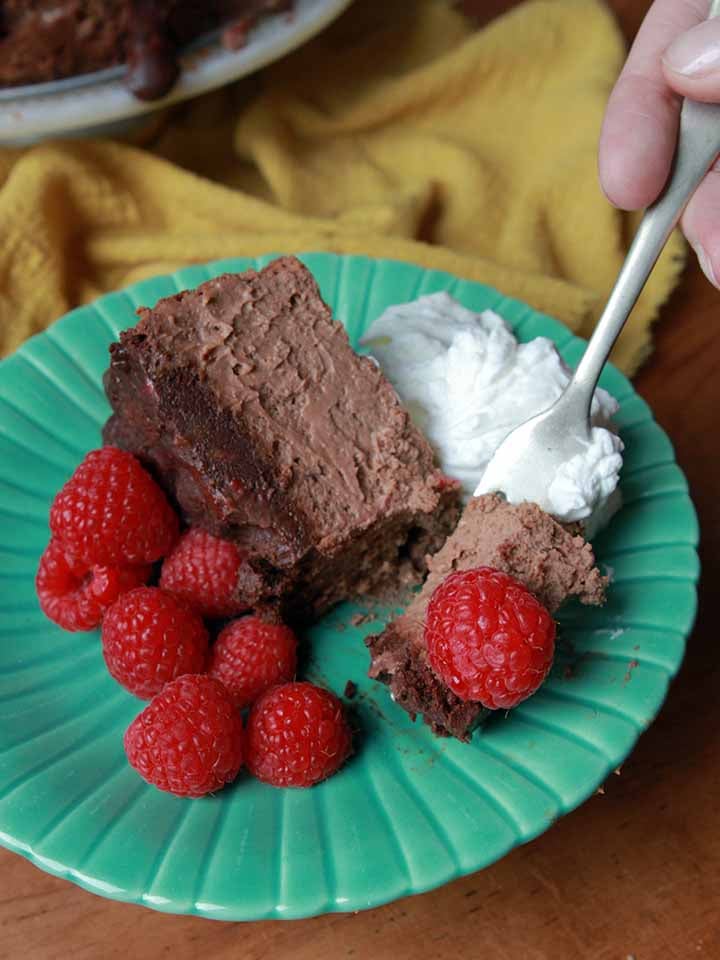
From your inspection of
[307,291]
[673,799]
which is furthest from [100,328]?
[673,799]

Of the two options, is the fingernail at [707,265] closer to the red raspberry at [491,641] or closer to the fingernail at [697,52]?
the fingernail at [697,52]

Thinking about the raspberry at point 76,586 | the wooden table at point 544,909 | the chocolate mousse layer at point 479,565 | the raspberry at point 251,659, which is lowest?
the wooden table at point 544,909

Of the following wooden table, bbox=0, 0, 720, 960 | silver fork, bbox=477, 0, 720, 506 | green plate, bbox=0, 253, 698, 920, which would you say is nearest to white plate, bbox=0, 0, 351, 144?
green plate, bbox=0, 253, 698, 920

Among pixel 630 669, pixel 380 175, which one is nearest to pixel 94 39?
pixel 380 175

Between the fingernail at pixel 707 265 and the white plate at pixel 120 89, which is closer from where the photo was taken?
the fingernail at pixel 707 265

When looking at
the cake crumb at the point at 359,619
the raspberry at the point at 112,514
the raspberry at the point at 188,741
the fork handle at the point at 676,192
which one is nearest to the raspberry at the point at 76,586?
the raspberry at the point at 112,514

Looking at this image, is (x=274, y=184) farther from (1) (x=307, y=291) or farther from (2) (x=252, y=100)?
(1) (x=307, y=291)
